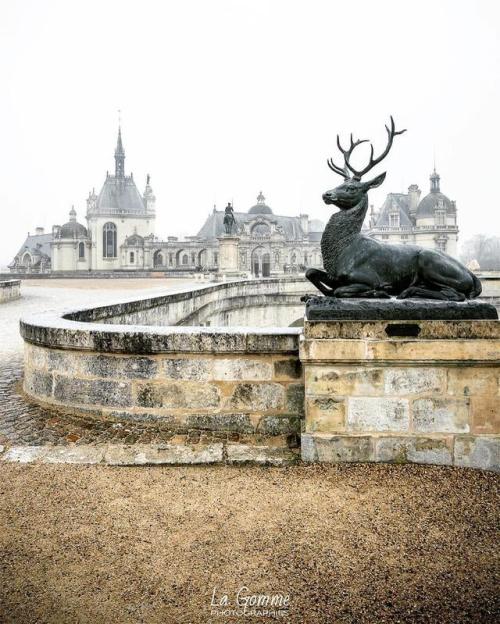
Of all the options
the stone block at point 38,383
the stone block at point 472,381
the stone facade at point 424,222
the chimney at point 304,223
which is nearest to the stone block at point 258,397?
the stone block at point 472,381

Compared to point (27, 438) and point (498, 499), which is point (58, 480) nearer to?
point (27, 438)

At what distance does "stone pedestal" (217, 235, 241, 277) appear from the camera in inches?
1130

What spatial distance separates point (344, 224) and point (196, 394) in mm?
1918

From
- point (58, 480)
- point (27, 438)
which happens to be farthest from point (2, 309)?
point (58, 480)

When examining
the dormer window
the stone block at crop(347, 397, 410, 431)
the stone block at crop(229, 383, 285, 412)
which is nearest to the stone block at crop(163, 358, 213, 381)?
the stone block at crop(229, 383, 285, 412)

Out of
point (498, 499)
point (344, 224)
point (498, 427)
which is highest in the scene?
point (344, 224)

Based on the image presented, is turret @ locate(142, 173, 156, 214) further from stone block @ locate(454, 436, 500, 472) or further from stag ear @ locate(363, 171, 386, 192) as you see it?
stone block @ locate(454, 436, 500, 472)

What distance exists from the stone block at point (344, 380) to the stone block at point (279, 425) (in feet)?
1.91

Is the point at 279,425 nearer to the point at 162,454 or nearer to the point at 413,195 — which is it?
the point at 162,454

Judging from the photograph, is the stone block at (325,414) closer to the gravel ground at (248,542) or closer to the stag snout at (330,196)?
the gravel ground at (248,542)

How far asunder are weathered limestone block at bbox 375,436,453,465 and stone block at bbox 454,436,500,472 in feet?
0.21

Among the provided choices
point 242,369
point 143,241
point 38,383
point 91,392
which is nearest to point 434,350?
point 242,369

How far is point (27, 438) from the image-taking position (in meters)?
4.01

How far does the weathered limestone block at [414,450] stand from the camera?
3564 millimetres
